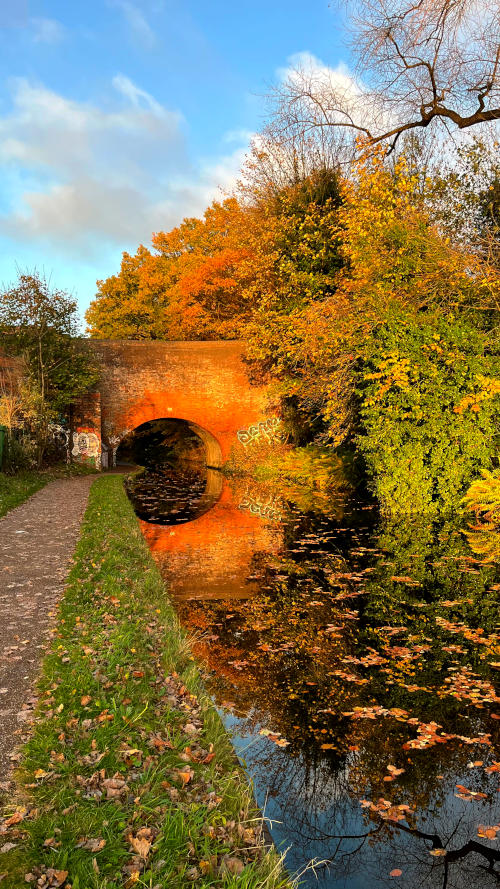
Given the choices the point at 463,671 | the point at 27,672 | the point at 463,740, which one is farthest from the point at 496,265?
the point at 27,672

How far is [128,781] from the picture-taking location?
A: 141 inches

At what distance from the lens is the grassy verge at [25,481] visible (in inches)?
530

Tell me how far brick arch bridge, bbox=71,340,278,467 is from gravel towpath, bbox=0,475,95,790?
10.8 m

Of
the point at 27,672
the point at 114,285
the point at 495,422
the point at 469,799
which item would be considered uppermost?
the point at 114,285

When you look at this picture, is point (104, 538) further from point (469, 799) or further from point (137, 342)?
point (137, 342)

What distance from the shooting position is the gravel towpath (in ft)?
14.1

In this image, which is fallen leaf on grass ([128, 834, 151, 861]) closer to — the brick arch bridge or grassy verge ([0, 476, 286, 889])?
grassy verge ([0, 476, 286, 889])

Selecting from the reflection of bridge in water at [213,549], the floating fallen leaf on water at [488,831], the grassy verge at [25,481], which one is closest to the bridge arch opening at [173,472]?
the reflection of bridge in water at [213,549]

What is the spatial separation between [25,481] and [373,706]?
1402cm

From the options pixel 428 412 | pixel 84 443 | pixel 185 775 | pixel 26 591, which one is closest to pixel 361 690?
pixel 185 775

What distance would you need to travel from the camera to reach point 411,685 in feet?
18.0

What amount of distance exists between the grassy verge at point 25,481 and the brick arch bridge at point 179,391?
2318 millimetres

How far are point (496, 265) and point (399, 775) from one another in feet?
31.9

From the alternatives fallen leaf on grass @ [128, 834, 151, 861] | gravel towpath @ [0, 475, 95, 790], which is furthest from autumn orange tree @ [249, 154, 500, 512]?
fallen leaf on grass @ [128, 834, 151, 861]
